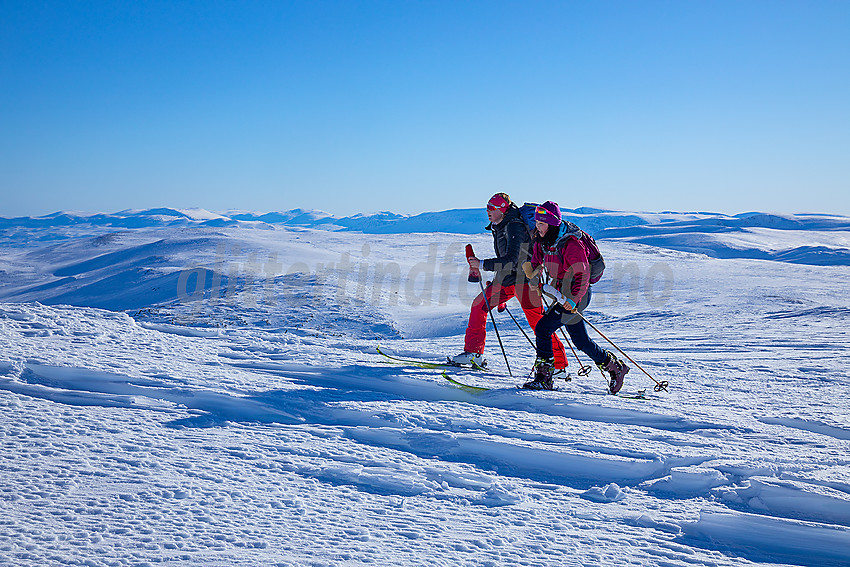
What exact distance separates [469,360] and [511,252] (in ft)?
4.47

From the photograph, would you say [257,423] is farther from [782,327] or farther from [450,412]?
[782,327]

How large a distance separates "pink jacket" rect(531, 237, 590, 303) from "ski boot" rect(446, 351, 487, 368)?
1382 millimetres

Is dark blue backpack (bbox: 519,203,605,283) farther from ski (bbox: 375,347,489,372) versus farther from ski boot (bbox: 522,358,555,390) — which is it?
ski (bbox: 375,347,489,372)

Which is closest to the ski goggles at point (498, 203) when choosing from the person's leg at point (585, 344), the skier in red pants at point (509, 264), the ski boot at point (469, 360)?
the skier in red pants at point (509, 264)

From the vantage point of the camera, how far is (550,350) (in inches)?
205

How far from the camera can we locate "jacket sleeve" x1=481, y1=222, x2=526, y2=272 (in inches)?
223

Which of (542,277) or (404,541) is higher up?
(542,277)

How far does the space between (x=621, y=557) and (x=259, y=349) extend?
4.98 m

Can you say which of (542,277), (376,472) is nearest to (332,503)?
(376,472)

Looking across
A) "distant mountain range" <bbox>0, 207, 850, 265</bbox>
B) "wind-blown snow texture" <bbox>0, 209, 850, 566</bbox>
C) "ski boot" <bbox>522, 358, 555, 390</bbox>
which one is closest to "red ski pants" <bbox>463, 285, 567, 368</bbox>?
"wind-blown snow texture" <bbox>0, 209, 850, 566</bbox>

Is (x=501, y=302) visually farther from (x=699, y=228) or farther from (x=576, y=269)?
(x=699, y=228)

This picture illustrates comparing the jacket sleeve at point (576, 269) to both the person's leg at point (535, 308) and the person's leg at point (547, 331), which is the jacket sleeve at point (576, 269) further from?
the person's leg at point (535, 308)

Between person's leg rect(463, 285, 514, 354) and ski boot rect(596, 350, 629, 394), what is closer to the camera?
ski boot rect(596, 350, 629, 394)

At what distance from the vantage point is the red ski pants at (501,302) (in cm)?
586
